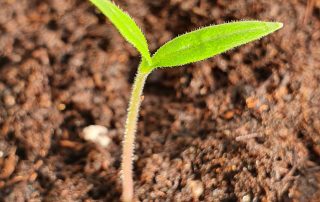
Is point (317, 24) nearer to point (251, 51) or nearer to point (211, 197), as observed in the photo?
point (251, 51)

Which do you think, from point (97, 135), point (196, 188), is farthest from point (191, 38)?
point (97, 135)

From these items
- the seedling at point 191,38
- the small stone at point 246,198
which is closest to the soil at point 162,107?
the small stone at point 246,198

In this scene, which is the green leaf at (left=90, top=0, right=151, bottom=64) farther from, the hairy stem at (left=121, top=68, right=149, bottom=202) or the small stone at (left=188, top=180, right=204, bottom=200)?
the small stone at (left=188, top=180, right=204, bottom=200)

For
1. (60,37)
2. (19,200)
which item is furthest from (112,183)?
(60,37)

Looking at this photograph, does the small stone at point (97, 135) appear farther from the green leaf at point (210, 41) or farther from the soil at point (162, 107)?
the green leaf at point (210, 41)

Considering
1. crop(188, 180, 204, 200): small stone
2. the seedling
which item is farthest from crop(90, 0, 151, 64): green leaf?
crop(188, 180, 204, 200): small stone

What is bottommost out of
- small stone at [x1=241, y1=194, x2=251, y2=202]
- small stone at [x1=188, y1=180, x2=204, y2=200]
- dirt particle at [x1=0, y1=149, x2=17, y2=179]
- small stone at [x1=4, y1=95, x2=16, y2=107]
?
small stone at [x1=241, y1=194, x2=251, y2=202]

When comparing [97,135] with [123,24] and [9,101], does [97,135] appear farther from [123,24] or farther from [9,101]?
[123,24]
